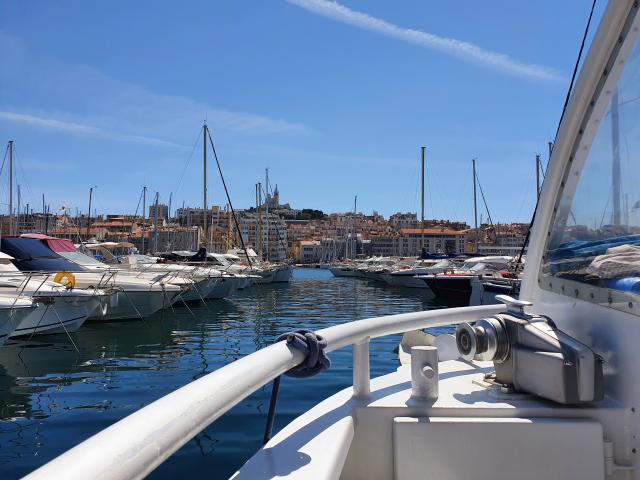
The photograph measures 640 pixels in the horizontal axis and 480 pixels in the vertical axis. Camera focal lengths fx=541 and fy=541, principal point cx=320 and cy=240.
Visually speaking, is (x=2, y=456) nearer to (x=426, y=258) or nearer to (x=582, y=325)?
(x=582, y=325)

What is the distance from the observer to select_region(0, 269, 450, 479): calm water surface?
19.4 feet

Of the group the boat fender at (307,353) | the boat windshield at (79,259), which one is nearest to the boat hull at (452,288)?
the boat windshield at (79,259)

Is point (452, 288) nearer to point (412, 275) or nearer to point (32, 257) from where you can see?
point (412, 275)

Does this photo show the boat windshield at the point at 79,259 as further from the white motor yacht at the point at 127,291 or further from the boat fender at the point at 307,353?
A: the boat fender at the point at 307,353

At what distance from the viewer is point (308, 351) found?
1.98 m

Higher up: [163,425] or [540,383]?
[163,425]

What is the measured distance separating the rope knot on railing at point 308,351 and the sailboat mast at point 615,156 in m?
1.73

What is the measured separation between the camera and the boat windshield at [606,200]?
8.48ft

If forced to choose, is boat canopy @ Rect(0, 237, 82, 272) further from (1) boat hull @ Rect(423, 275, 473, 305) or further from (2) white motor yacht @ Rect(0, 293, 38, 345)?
(1) boat hull @ Rect(423, 275, 473, 305)

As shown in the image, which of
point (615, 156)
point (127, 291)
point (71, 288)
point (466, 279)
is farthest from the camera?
point (466, 279)

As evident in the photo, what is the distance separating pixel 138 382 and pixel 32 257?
43.9 ft

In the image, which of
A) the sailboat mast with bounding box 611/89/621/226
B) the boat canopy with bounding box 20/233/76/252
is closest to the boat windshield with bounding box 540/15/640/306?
the sailboat mast with bounding box 611/89/621/226

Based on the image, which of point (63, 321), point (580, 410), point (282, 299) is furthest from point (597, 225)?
point (282, 299)

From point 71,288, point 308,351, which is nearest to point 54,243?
point 71,288
